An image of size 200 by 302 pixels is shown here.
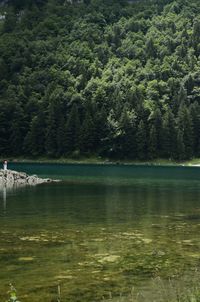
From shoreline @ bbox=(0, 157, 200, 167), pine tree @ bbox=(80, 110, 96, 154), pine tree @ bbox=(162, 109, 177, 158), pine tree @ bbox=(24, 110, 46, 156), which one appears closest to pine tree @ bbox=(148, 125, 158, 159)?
shoreline @ bbox=(0, 157, 200, 167)

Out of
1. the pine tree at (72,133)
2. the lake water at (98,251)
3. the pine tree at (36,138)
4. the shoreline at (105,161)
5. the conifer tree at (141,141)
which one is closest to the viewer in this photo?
the lake water at (98,251)

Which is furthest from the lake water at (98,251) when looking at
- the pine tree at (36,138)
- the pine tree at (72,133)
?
the pine tree at (36,138)

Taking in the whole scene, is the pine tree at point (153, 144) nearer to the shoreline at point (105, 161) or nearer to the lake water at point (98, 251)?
the shoreline at point (105, 161)

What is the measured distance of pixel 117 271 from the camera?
1883 cm

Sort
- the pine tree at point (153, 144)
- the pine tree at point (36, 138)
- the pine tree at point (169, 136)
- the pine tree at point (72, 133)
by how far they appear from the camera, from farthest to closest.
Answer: the pine tree at point (36, 138)
the pine tree at point (72, 133)
the pine tree at point (169, 136)
the pine tree at point (153, 144)

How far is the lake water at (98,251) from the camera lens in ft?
54.1

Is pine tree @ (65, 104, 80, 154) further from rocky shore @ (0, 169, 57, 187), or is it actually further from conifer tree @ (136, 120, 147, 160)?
rocky shore @ (0, 169, 57, 187)

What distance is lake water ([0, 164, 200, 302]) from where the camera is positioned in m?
16.5

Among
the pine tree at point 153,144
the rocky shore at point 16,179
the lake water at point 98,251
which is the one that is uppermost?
the pine tree at point 153,144

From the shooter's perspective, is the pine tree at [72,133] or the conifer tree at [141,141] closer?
the conifer tree at [141,141]

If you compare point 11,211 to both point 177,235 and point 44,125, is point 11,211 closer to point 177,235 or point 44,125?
point 177,235

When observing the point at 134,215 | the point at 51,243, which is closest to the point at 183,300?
the point at 51,243

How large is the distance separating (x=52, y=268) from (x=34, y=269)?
698 mm

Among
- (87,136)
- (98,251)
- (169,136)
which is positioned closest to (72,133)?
(87,136)
